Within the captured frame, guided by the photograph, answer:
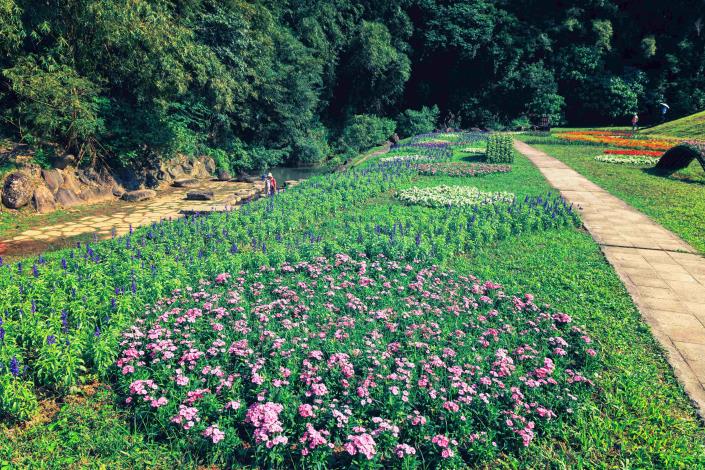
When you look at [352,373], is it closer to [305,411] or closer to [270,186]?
[305,411]

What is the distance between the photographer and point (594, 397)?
357cm

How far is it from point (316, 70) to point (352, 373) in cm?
2555

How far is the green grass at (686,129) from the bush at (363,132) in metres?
17.6

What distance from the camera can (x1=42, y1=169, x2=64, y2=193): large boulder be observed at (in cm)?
1164

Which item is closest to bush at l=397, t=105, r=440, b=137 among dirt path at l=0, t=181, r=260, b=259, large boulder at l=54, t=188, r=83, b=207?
dirt path at l=0, t=181, r=260, b=259

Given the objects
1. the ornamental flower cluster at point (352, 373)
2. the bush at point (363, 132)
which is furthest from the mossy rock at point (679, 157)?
the bush at point (363, 132)

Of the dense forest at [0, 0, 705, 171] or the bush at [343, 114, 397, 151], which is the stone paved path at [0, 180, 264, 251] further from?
the bush at [343, 114, 397, 151]

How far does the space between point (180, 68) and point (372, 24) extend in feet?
70.3

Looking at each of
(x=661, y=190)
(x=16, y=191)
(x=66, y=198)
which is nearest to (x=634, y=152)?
(x=661, y=190)

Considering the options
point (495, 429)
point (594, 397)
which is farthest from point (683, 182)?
point (495, 429)

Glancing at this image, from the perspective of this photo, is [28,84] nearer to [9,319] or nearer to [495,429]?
[9,319]

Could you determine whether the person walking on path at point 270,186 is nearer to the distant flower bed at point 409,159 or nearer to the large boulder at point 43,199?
the distant flower bed at point 409,159

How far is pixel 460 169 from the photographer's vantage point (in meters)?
15.0

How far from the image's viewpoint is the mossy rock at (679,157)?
13.2 meters
